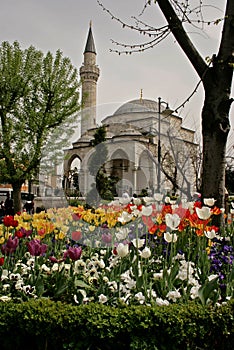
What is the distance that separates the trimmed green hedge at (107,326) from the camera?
2.67 m

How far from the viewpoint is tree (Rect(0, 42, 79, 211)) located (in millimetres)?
16109

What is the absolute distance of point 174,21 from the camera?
6.39 metres

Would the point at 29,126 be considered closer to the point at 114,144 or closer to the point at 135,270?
the point at 135,270

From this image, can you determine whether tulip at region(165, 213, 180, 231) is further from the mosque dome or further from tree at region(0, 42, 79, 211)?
the mosque dome

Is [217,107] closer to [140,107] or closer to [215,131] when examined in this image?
[215,131]

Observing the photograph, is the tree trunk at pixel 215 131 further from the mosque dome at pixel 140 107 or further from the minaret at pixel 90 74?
the minaret at pixel 90 74

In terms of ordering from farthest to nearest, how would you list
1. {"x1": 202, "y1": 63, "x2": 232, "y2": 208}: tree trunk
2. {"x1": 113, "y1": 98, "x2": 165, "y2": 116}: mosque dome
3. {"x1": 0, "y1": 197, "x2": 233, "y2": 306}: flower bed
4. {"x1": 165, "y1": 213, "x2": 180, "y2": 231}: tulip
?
{"x1": 113, "y1": 98, "x2": 165, "y2": 116}: mosque dome → {"x1": 202, "y1": 63, "x2": 232, "y2": 208}: tree trunk → {"x1": 165, "y1": 213, "x2": 180, "y2": 231}: tulip → {"x1": 0, "y1": 197, "x2": 233, "y2": 306}: flower bed

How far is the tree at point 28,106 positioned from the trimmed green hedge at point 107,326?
1355cm

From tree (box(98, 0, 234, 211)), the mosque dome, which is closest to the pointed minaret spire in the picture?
the mosque dome

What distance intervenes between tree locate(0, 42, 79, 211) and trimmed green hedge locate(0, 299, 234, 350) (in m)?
13.6

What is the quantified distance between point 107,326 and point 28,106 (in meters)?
15.0

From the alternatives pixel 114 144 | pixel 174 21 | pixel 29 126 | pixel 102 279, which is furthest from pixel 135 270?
pixel 114 144

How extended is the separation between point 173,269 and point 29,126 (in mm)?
14018

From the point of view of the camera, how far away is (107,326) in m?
2.67
